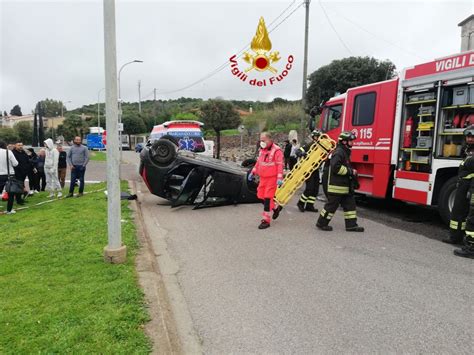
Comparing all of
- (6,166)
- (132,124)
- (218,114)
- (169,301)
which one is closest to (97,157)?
(218,114)

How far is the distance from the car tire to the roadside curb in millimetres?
3019

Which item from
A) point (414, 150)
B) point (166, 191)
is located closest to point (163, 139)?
point (166, 191)

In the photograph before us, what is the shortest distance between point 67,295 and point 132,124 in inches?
2510

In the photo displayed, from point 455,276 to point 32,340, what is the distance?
4457mm

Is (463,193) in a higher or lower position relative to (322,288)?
higher

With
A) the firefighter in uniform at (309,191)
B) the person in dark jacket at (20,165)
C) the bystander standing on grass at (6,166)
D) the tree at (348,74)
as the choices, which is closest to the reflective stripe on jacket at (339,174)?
the firefighter in uniform at (309,191)

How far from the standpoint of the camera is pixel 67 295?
154 inches

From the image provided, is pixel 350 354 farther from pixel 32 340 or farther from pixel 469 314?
pixel 32 340

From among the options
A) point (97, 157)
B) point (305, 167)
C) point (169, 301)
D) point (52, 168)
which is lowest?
point (97, 157)

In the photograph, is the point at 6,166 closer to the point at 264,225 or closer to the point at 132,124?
the point at 264,225

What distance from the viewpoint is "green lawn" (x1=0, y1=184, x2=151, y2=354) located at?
3.05 meters

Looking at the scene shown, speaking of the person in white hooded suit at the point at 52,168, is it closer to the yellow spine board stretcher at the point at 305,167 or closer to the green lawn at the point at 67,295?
the green lawn at the point at 67,295

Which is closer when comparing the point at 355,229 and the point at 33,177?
the point at 355,229

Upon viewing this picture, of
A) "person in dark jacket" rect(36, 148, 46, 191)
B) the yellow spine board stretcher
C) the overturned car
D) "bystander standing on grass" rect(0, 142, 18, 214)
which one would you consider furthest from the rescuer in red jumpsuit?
"person in dark jacket" rect(36, 148, 46, 191)
